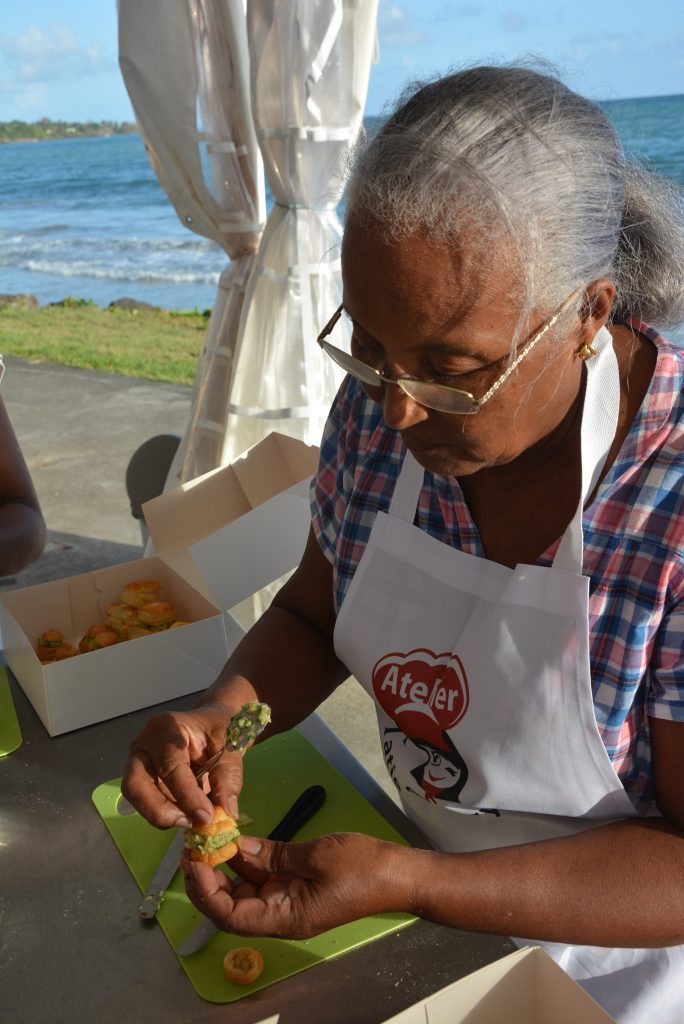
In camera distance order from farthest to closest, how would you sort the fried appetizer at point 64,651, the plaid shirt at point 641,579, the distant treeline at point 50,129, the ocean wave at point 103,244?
the distant treeline at point 50,129
the ocean wave at point 103,244
the fried appetizer at point 64,651
the plaid shirt at point 641,579

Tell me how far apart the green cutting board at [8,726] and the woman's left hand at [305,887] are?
524 mm

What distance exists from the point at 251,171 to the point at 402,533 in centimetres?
270

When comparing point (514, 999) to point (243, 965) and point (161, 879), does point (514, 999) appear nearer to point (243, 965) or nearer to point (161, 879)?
point (243, 965)

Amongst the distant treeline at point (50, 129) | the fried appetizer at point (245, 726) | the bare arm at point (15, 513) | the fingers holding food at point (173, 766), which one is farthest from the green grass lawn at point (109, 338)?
the distant treeline at point (50, 129)

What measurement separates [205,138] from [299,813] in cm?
299

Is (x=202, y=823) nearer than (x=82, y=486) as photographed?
Yes

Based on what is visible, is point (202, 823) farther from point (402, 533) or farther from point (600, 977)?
point (600, 977)

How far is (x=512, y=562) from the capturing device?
4.38 ft

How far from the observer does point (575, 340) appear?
1.16 m

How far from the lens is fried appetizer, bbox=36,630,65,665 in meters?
1.70

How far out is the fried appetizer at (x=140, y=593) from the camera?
6.06ft

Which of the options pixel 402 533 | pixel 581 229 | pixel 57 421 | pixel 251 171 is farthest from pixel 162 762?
pixel 57 421

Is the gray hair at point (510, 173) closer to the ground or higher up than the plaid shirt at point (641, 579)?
higher up

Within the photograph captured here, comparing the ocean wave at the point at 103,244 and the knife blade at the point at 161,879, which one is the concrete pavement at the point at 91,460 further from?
the ocean wave at the point at 103,244
